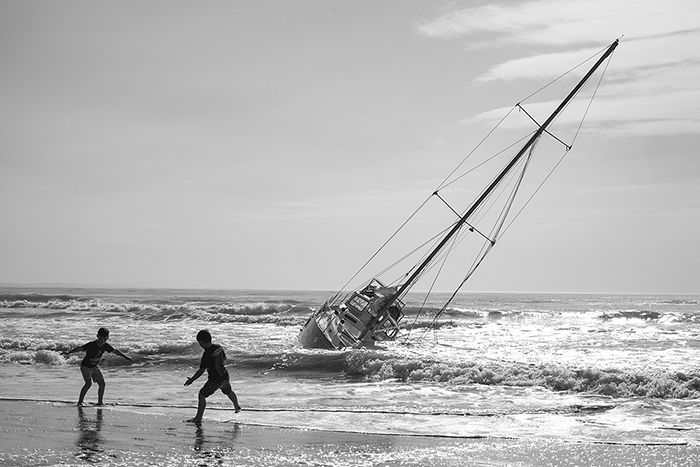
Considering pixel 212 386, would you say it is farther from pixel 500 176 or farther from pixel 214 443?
pixel 500 176

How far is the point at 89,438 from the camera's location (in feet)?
33.9

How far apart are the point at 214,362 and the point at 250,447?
2.15 m

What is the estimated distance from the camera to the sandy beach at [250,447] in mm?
9312

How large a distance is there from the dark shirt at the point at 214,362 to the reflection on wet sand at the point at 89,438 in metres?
1.83

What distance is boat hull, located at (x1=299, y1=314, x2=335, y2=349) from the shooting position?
2559cm

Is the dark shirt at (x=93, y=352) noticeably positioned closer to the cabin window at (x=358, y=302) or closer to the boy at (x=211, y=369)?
the boy at (x=211, y=369)

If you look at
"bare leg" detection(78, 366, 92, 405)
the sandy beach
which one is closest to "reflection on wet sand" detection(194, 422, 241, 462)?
the sandy beach

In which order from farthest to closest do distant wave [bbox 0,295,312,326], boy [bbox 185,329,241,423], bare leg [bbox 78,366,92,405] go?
distant wave [bbox 0,295,312,326] < bare leg [bbox 78,366,92,405] < boy [bbox 185,329,241,423]

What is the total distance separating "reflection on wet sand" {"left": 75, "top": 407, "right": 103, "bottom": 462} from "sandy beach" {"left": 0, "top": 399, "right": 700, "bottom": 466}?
1cm

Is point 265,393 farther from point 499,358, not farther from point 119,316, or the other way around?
point 119,316

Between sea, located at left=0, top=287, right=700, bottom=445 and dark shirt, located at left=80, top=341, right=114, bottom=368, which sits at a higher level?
dark shirt, located at left=80, top=341, right=114, bottom=368

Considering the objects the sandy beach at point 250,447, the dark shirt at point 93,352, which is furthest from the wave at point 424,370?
the dark shirt at point 93,352

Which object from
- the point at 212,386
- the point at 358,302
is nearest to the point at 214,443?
the point at 212,386

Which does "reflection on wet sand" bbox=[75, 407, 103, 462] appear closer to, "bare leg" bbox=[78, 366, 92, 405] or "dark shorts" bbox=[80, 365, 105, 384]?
"bare leg" bbox=[78, 366, 92, 405]
